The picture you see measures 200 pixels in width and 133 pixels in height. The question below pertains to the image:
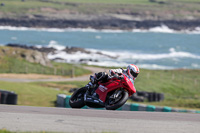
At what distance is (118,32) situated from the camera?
18875 centimetres

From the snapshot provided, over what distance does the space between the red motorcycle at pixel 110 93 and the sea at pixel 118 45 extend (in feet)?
9.75

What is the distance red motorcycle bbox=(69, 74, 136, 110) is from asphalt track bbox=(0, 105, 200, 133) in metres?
0.50

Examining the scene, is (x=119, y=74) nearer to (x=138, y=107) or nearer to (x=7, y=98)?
(x=138, y=107)

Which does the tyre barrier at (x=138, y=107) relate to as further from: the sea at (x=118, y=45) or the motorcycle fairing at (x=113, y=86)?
the motorcycle fairing at (x=113, y=86)

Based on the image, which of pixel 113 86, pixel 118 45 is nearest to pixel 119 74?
pixel 113 86

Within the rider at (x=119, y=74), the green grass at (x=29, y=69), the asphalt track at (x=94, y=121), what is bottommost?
the green grass at (x=29, y=69)

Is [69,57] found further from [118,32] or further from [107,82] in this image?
[118,32]

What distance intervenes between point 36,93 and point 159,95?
26.7 feet

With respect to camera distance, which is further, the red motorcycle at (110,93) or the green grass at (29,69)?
the green grass at (29,69)

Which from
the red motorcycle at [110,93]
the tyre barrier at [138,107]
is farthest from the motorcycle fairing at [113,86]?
the tyre barrier at [138,107]

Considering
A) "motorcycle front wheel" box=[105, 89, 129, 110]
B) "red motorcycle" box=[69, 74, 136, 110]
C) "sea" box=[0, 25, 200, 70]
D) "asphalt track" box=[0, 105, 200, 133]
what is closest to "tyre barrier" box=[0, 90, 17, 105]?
"sea" box=[0, 25, 200, 70]

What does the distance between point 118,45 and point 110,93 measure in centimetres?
Result: 11854

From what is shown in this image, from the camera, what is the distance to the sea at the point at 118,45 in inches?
3184

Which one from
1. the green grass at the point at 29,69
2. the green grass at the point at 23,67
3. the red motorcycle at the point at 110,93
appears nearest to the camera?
the red motorcycle at the point at 110,93
